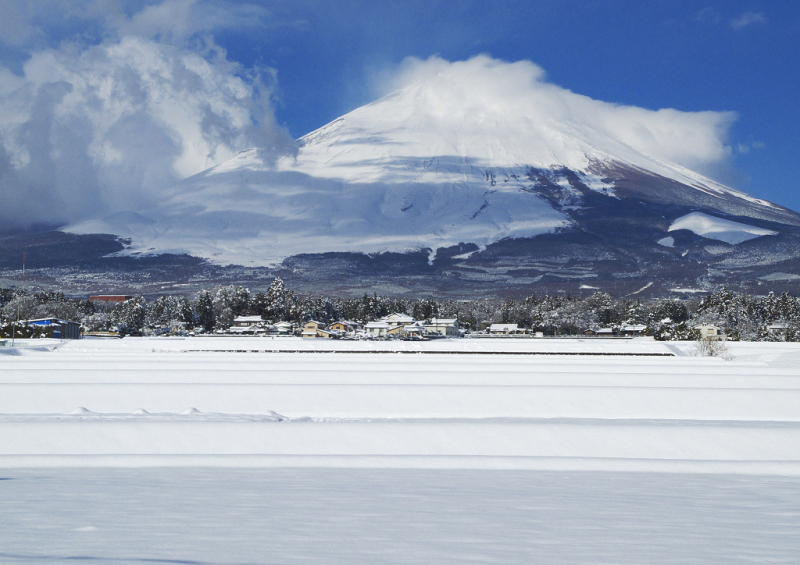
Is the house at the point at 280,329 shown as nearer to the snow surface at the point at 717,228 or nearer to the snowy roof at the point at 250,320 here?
the snowy roof at the point at 250,320

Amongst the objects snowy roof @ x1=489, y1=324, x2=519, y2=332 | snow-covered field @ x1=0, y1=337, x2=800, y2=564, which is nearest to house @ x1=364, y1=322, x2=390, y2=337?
snowy roof @ x1=489, y1=324, x2=519, y2=332

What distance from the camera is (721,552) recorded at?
16.5 ft

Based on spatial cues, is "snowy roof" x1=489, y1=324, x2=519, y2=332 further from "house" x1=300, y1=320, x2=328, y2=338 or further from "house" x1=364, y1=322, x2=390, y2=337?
"house" x1=300, y1=320, x2=328, y2=338

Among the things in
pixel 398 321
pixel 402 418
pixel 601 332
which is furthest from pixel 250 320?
pixel 402 418

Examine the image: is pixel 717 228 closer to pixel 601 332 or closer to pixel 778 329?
pixel 601 332

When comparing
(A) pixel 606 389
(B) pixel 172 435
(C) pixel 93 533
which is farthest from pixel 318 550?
(A) pixel 606 389

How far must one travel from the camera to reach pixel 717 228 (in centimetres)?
19175

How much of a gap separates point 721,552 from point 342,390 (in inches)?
503

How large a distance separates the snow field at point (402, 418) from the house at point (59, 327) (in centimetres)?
2649

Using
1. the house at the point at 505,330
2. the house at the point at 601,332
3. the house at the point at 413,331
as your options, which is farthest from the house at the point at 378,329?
the house at the point at 601,332

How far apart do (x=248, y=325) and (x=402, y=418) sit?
6186 cm

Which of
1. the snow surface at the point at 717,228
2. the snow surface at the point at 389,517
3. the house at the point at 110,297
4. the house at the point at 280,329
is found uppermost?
the snow surface at the point at 717,228

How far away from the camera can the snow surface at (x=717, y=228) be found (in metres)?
188

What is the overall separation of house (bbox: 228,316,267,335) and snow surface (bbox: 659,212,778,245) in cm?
14943
